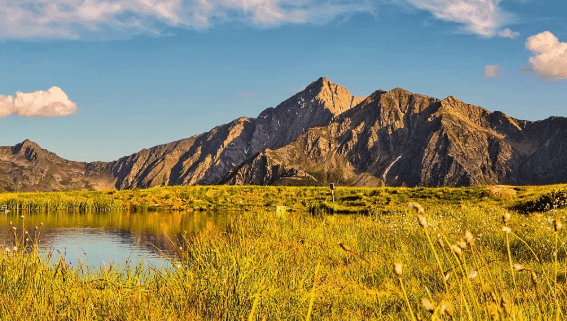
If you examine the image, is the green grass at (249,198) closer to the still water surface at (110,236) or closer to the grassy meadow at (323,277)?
the still water surface at (110,236)

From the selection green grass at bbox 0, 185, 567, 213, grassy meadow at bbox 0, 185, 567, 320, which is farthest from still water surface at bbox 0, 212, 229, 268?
green grass at bbox 0, 185, 567, 213

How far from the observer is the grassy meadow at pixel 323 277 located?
545 cm

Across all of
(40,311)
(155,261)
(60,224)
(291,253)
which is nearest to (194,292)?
(40,311)

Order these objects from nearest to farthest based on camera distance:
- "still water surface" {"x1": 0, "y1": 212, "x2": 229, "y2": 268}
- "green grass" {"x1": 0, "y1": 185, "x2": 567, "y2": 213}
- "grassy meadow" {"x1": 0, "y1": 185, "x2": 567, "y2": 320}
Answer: "grassy meadow" {"x1": 0, "y1": 185, "x2": 567, "y2": 320}
"still water surface" {"x1": 0, "y1": 212, "x2": 229, "y2": 268}
"green grass" {"x1": 0, "y1": 185, "x2": 567, "y2": 213}

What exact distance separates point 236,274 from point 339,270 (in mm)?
5075

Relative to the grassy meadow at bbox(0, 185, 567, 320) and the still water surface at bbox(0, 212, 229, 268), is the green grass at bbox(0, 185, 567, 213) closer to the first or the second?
the still water surface at bbox(0, 212, 229, 268)

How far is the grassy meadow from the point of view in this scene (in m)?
5.45

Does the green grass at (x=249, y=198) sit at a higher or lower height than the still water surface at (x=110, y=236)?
higher

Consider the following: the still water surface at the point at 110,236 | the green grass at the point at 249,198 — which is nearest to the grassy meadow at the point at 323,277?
the still water surface at the point at 110,236

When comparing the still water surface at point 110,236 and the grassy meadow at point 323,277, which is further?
the still water surface at point 110,236

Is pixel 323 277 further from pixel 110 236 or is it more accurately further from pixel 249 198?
pixel 249 198

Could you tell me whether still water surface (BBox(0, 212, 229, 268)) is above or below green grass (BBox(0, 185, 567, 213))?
below

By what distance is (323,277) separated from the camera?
44.4 feet

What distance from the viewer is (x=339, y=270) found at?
14.2 m
